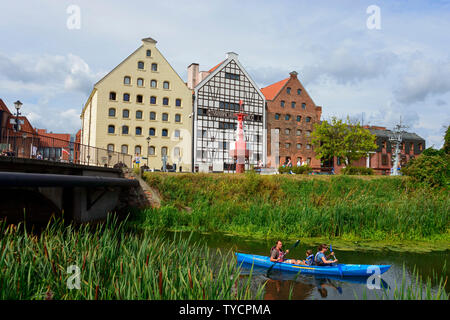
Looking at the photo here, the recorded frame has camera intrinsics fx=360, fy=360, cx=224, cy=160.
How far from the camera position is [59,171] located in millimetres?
15281

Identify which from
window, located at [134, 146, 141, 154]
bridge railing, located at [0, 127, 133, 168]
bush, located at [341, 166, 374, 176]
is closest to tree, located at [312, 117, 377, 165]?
bush, located at [341, 166, 374, 176]

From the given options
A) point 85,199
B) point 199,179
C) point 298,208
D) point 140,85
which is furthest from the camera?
point 140,85

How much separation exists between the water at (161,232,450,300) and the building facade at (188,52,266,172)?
87.5 ft

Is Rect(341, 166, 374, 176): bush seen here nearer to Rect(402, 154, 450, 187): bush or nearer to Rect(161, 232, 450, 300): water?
Rect(402, 154, 450, 187): bush

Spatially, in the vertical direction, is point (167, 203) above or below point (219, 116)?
below

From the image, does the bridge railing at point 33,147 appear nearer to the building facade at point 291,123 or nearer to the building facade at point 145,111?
the building facade at point 145,111

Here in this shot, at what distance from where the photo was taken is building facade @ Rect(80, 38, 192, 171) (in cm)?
3850

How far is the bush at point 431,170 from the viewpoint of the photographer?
2281 centimetres

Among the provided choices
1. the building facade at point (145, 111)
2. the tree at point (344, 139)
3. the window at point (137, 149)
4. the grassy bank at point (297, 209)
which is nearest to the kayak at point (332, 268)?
the grassy bank at point (297, 209)

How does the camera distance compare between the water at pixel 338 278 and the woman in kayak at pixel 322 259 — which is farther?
the woman in kayak at pixel 322 259

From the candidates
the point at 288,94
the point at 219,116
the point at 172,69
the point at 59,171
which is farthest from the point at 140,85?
the point at 59,171

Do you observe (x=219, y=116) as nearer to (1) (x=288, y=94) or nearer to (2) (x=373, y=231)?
(1) (x=288, y=94)

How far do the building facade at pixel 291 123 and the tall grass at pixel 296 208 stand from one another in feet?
65.5
